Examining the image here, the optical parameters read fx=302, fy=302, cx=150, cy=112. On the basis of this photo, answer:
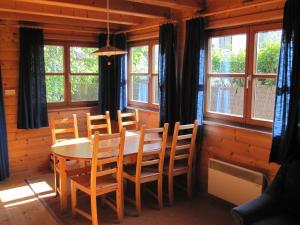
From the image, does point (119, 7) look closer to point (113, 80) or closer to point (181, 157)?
point (113, 80)

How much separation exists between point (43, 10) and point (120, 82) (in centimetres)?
175

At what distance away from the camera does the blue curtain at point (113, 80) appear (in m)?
5.20

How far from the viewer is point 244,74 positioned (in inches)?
133

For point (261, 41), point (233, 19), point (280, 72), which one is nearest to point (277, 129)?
point (280, 72)

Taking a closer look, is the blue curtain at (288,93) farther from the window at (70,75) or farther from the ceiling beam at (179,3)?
the window at (70,75)

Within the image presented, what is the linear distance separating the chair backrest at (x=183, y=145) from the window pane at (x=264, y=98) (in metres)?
0.69

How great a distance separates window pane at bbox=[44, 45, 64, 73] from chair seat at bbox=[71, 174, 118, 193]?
236 cm

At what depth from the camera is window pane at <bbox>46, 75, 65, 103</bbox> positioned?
4934 mm

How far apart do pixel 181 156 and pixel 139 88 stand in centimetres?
193

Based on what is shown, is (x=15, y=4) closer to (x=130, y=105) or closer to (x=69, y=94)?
(x=69, y=94)

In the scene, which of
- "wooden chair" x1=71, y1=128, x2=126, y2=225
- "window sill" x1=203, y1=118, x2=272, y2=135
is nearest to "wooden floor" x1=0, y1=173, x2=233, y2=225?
"wooden chair" x1=71, y1=128, x2=126, y2=225

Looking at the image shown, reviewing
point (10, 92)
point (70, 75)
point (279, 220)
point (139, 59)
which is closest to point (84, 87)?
point (70, 75)

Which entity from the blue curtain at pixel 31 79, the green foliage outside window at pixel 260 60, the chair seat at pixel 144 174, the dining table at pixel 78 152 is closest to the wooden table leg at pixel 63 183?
the dining table at pixel 78 152

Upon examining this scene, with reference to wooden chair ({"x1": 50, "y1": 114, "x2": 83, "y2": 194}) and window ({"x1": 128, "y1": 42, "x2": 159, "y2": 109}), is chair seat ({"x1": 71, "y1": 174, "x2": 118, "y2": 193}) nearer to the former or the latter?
wooden chair ({"x1": 50, "y1": 114, "x2": 83, "y2": 194})
